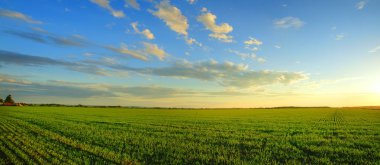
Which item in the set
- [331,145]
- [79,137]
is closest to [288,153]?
[331,145]

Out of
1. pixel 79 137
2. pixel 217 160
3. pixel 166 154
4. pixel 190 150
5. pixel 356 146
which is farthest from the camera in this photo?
pixel 79 137

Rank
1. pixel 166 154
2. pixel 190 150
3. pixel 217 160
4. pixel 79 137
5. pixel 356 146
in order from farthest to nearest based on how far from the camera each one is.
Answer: pixel 79 137
pixel 356 146
pixel 190 150
pixel 166 154
pixel 217 160

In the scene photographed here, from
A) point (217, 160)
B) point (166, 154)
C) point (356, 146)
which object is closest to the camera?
point (217, 160)

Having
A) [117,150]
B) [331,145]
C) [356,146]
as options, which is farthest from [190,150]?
[356,146]

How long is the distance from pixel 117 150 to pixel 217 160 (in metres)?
5.43

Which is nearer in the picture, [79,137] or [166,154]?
[166,154]

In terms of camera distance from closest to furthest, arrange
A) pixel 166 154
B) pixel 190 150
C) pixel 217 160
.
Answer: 1. pixel 217 160
2. pixel 166 154
3. pixel 190 150

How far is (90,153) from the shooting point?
44.8ft

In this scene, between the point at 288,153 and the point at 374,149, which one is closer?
the point at 288,153

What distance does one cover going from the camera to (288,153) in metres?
13.9

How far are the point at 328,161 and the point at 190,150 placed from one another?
6.37m

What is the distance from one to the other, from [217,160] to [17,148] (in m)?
10.6

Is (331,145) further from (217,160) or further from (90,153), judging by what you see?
(90,153)

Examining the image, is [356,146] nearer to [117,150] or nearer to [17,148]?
[117,150]
